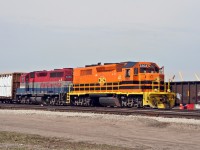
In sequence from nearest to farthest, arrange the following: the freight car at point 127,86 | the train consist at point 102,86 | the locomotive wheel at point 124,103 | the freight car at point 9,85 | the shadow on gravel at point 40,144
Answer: the shadow on gravel at point 40,144, the freight car at point 127,86, the train consist at point 102,86, the locomotive wheel at point 124,103, the freight car at point 9,85

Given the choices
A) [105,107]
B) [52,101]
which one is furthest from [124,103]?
[52,101]

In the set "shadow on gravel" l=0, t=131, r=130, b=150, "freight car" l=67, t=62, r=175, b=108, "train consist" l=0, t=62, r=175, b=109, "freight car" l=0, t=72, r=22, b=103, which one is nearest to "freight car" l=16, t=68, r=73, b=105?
"train consist" l=0, t=62, r=175, b=109

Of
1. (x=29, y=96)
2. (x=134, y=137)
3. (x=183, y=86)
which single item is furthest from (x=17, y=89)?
(x=134, y=137)

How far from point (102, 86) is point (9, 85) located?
696 inches

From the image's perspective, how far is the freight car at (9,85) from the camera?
47.9 m

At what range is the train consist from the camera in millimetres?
31250

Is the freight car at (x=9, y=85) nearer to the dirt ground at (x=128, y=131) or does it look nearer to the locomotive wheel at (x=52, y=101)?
the locomotive wheel at (x=52, y=101)

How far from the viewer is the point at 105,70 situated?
34.8 meters

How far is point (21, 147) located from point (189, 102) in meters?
24.8

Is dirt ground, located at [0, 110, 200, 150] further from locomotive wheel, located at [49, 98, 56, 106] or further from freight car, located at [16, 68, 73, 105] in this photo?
locomotive wheel, located at [49, 98, 56, 106]

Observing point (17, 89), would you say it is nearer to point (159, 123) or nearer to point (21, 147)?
point (159, 123)

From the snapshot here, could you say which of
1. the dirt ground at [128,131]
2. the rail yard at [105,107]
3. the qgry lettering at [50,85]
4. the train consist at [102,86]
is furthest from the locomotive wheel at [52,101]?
the dirt ground at [128,131]

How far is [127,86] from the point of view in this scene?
32000 millimetres

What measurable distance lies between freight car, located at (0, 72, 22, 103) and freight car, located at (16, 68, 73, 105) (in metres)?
1.39
